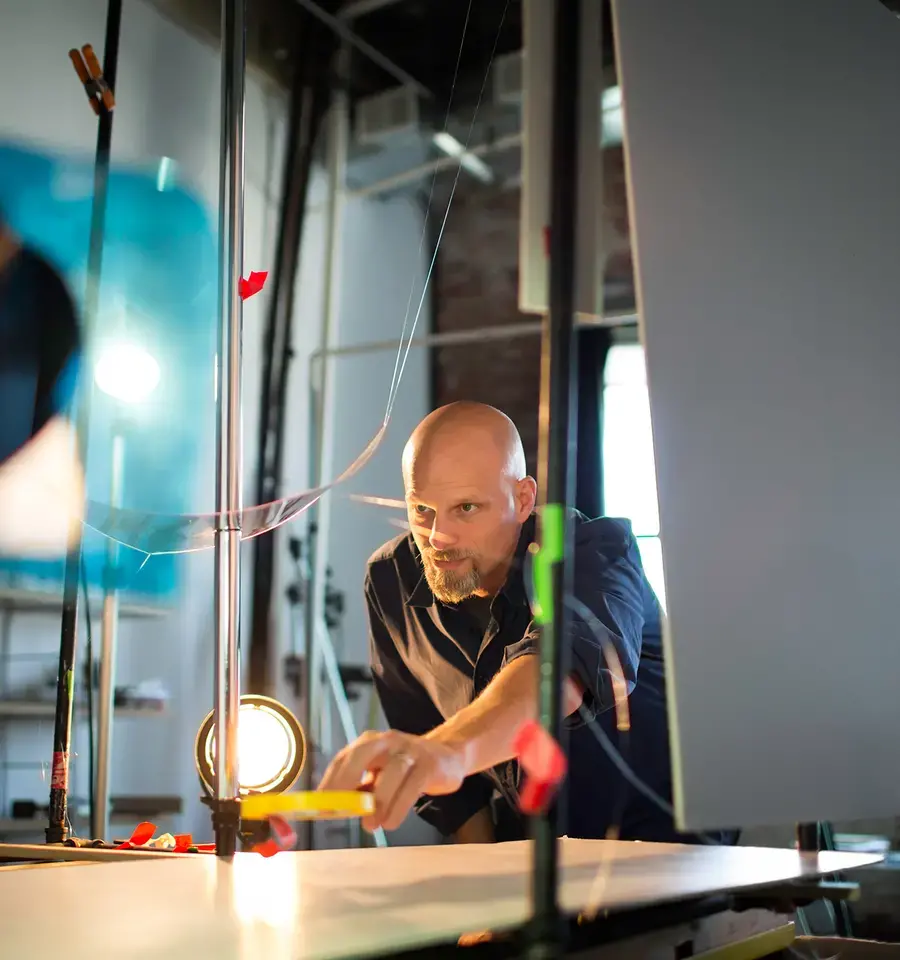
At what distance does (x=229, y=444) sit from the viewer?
1.06 metres

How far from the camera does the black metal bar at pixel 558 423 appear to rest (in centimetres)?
45

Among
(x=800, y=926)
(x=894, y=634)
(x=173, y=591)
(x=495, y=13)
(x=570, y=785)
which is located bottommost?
(x=800, y=926)

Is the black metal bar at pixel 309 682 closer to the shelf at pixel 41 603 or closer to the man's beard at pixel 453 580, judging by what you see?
the shelf at pixel 41 603

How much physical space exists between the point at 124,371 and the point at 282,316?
55.6 inches

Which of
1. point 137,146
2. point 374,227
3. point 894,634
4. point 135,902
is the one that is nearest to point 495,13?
point 374,227

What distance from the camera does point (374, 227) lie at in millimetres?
4023

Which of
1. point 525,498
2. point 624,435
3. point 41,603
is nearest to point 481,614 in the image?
point 525,498

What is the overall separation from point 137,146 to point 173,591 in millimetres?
1238

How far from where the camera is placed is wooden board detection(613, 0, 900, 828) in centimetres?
64

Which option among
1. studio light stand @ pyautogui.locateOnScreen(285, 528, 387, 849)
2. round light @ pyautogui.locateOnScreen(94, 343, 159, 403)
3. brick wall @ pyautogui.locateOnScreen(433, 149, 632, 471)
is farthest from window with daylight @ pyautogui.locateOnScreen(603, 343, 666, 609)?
round light @ pyautogui.locateOnScreen(94, 343, 159, 403)

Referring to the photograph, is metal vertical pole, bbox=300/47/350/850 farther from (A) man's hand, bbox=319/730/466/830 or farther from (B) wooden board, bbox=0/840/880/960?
(A) man's hand, bbox=319/730/466/830

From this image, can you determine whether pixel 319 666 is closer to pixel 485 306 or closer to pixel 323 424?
pixel 323 424

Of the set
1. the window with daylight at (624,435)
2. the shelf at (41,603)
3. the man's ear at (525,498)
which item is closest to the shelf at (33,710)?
the shelf at (41,603)

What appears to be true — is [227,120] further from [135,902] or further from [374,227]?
[374,227]
